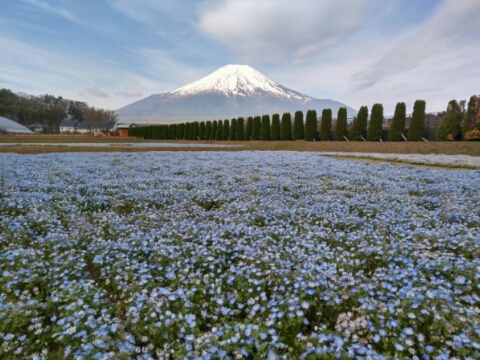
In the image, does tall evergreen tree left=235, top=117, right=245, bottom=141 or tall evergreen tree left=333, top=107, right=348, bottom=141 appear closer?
tall evergreen tree left=333, top=107, right=348, bottom=141

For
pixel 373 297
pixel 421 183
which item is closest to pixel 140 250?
pixel 373 297

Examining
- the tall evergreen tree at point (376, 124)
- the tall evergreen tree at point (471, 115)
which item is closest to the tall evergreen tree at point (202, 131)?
the tall evergreen tree at point (376, 124)

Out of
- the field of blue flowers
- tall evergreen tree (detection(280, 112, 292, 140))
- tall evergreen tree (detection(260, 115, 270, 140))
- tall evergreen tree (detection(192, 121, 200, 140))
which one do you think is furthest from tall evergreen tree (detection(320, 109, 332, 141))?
the field of blue flowers

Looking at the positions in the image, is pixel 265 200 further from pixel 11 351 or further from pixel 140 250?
pixel 11 351

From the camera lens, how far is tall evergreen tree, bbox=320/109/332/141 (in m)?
34.5

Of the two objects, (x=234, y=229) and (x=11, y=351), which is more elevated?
(x=234, y=229)

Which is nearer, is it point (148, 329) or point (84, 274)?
point (148, 329)

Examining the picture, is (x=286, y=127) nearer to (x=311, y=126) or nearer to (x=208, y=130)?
(x=311, y=126)

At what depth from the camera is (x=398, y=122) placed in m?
29.4

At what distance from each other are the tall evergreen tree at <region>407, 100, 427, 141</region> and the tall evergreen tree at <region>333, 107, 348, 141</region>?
23.3 feet

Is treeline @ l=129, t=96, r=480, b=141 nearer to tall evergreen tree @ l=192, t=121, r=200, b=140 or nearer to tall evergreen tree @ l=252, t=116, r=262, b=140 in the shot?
tall evergreen tree @ l=252, t=116, r=262, b=140

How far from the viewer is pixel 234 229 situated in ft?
14.9

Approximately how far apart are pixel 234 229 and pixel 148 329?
2229 millimetres

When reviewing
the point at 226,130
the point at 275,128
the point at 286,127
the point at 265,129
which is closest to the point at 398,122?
the point at 286,127
